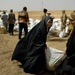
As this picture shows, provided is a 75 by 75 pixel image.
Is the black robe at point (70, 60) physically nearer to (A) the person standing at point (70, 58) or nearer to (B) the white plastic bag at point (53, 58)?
(A) the person standing at point (70, 58)

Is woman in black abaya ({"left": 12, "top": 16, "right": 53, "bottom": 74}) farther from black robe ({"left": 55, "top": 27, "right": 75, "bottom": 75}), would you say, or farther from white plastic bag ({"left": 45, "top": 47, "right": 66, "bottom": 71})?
black robe ({"left": 55, "top": 27, "right": 75, "bottom": 75})

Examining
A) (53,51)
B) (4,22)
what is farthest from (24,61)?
(4,22)

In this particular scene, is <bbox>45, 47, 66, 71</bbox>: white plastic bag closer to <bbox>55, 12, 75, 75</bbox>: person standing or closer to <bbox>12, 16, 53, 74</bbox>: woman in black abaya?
<bbox>12, 16, 53, 74</bbox>: woman in black abaya

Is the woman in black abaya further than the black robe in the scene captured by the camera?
Yes

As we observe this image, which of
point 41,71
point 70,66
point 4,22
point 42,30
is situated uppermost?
point 42,30

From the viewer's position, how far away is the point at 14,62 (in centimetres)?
730

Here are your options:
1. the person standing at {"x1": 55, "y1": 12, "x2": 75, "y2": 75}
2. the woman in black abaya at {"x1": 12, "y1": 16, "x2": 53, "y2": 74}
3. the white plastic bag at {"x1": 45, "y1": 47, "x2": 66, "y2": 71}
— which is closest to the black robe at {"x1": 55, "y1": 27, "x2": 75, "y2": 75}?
the person standing at {"x1": 55, "y1": 12, "x2": 75, "y2": 75}

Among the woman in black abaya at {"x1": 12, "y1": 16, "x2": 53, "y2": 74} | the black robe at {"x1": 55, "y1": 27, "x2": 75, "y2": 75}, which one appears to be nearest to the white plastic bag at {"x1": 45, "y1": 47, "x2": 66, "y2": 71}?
the woman in black abaya at {"x1": 12, "y1": 16, "x2": 53, "y2": 74}

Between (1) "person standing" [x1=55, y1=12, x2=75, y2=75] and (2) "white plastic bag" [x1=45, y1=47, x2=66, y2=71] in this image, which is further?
(2) "white plastic bag" [x1=45, y1=47, x2=66, y2=71]

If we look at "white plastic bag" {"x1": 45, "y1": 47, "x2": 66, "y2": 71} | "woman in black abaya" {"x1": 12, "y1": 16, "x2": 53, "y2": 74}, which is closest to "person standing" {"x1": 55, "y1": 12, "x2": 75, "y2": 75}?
"white plastic bag" {"x1": 45, "y1": 47, "x2": 66, "y2": 71}

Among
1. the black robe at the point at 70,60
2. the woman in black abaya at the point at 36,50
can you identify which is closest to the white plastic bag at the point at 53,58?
→ the woman in black abaya at the point at 36,50

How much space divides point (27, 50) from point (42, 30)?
63cm

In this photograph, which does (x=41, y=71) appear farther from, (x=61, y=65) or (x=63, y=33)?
(x=63, y=33)

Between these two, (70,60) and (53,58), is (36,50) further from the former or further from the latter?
(70,60)
